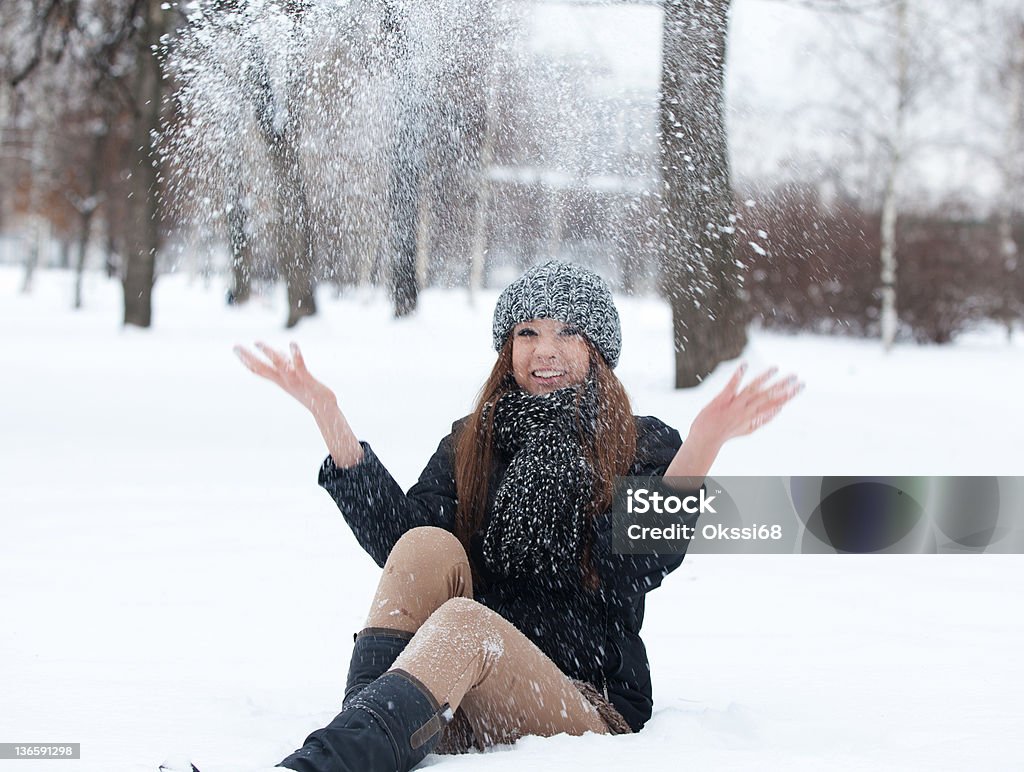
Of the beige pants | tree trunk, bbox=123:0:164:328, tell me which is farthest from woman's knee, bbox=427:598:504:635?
tree trunk, bbox=123:0:164:328

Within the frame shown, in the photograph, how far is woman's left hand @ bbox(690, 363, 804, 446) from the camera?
2117mm

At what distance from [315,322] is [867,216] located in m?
9.22

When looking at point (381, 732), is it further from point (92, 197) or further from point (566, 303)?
point (92, 197)

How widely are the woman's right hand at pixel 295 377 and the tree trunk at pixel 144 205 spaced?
13112mm

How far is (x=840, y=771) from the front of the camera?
2270 mm

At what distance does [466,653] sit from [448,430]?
6.46m

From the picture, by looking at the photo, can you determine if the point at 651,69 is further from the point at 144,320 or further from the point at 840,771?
the point at 144,320

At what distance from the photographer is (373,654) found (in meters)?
2.32

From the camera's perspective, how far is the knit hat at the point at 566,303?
2.60 meters

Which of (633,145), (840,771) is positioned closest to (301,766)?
(840,771)

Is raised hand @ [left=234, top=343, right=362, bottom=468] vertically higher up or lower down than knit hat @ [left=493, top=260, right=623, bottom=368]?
lower down

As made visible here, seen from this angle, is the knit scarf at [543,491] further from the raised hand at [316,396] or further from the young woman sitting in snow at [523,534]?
the raised hand at [316,396]

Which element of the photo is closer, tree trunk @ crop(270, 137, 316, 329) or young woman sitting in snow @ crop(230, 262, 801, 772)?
young woman sitting in snow @ crop(230, 262, 801, 772)

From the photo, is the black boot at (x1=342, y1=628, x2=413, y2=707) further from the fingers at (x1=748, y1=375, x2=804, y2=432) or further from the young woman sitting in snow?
the fingers at (x1=748, y1=375, x2=804, y2=432)
